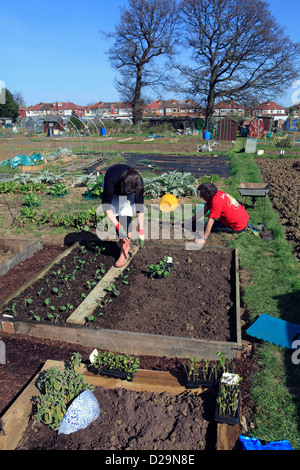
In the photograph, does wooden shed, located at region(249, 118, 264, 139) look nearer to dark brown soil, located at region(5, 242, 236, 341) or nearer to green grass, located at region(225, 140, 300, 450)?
green grass, located at region(225, 140, 300, 450)

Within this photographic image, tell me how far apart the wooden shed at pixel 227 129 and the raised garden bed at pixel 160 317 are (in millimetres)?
25724

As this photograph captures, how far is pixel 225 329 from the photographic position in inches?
134

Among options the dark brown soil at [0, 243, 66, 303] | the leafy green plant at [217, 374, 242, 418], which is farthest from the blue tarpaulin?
the dark brown soil at [0, 243, 66, 303]

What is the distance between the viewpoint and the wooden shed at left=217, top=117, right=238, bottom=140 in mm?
28109

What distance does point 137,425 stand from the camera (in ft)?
7.79

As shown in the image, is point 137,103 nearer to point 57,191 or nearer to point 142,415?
point 57,191

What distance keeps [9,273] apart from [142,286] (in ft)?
6.38

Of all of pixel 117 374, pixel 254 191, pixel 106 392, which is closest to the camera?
pixel 106 392

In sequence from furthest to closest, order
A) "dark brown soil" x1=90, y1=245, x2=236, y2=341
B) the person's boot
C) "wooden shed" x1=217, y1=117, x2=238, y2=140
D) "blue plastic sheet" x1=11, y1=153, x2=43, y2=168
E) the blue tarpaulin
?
"wooden shed" x1=217, y1=117, x2=238, y2=140, "blue plastic sheet" x1=11, y1=153, x2=43, y2=168, the person's boot, "dark brown soil" x1=90, y1=245, x2=236, y2=341, the blue tarpaulin

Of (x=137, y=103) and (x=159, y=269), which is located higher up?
(x=137, y=103)

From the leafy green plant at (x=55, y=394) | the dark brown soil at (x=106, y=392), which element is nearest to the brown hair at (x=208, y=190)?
the dark brown soil at (x=106, y=392)

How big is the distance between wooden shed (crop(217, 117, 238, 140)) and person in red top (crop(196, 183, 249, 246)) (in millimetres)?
24089

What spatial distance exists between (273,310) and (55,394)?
8.15ft

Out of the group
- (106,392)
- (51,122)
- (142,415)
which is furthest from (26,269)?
(51,122)
